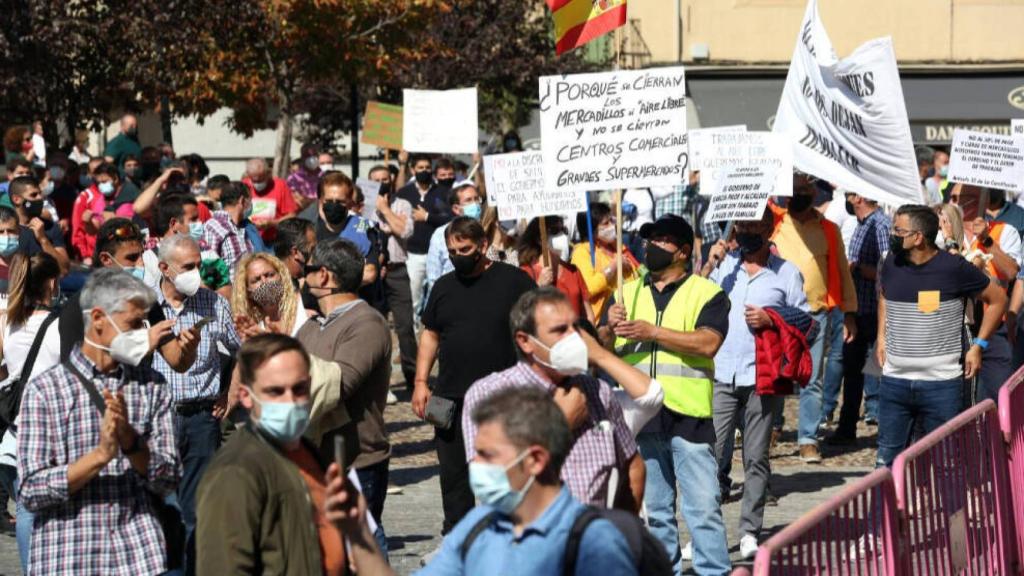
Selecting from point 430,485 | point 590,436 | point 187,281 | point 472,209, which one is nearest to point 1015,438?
point 590,436

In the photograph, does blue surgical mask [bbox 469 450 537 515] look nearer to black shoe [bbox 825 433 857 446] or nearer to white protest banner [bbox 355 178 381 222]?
black shoe [bbox 825 433 857 446]

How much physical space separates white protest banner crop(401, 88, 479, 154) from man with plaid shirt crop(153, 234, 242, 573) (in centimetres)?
883

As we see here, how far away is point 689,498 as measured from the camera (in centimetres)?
844

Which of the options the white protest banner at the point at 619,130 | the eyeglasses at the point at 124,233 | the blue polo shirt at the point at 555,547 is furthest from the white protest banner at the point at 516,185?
the blue polo shirt at the point at 555,547

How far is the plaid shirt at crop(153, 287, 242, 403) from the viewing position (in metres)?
8.12

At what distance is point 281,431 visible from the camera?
194 inches

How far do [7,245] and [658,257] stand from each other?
4557mm

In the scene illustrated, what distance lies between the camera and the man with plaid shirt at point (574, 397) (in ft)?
19.1

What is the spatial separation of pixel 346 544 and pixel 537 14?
2908 cm

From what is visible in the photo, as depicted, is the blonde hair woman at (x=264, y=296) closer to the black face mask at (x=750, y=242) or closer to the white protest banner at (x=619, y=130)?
the white protest banner at (x=619, y=130)

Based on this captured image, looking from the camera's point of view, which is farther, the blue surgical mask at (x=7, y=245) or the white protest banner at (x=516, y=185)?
the white protest banner at (x=516, y=185)

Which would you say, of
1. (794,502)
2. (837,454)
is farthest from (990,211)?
(794,502)

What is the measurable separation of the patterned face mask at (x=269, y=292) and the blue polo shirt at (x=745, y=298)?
2.77 meters

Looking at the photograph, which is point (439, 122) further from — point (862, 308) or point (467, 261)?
point (467, 261)
